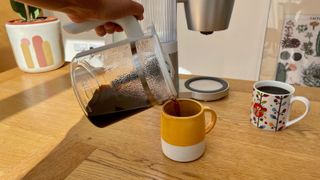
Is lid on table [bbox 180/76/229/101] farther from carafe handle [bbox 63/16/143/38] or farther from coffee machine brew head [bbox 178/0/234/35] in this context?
carafe handle [bbox 63/16/143/38]

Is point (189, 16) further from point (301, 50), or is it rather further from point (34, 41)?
point (301, 50)

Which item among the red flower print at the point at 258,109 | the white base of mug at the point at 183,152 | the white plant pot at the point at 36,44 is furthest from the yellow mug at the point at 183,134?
the white plant pot at the point at 36,44

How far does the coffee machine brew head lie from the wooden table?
0.18 m

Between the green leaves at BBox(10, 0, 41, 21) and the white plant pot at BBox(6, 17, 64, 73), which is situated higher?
the green leaves at BBox(10, 0, 41, 21)

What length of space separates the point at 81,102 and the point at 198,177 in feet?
0.75

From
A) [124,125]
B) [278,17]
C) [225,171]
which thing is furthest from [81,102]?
[278,17]

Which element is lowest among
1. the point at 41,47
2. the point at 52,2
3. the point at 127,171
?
the point at 127,171

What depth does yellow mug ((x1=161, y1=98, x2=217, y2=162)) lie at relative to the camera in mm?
422

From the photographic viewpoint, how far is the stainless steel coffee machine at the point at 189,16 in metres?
0.58

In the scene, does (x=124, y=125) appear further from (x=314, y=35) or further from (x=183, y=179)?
(x=314, y=35)

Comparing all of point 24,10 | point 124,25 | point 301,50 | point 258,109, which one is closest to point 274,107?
point 258,109

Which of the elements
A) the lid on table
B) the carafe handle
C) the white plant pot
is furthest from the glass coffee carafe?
the white plant pot

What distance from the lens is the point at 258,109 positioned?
526 mm

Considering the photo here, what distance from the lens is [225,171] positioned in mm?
429
